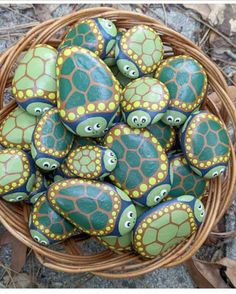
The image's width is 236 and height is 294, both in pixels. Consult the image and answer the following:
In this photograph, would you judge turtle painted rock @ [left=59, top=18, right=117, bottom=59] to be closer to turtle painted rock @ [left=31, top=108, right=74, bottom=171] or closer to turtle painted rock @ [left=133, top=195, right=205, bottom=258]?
turtle painted rock @ [left=31, top=108, right=74, bottom=171]

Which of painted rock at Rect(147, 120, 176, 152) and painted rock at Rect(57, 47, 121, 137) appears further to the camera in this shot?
painted rock at Rect(147, 120, 176, 152)

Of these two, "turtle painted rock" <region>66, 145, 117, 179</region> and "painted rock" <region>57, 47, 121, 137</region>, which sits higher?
"painted rock" <region>57, 47, 121, 137</region>

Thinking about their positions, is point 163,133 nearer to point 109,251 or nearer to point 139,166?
point 139,166

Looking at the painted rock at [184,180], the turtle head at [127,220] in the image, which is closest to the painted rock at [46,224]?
the turtle head at [127,220]

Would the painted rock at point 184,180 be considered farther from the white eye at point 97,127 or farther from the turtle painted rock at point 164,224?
the white eye at point 97,127

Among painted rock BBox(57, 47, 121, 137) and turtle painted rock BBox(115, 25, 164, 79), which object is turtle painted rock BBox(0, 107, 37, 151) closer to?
painted rock BBox(57, 47, 121, 137)

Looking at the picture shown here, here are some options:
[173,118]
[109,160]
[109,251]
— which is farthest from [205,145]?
[109,251]

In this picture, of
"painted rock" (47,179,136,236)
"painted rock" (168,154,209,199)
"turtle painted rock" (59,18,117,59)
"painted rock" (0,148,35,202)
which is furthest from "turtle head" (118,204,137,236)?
"turtle painted rock" (59,18,117,59)

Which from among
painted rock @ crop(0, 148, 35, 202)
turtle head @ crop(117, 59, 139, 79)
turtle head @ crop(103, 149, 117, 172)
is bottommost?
painted rock @ crop(0, 148, 35, 202)
